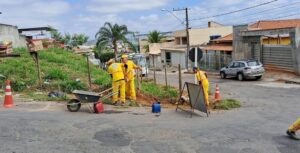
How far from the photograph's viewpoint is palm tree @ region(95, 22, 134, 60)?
4944cm

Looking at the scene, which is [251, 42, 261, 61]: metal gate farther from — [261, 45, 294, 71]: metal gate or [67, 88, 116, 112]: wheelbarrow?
[67, 88, 116, 112]: wheelbarrow

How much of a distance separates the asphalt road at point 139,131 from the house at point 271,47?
58.9 feet

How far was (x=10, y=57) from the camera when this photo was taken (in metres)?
20.7

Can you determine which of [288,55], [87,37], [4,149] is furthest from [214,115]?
[87,37]

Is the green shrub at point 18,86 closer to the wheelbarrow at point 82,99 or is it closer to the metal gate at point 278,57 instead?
the wheelbarrow at point 82,99

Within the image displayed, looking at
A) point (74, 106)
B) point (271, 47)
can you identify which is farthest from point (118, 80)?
point (271, 47)

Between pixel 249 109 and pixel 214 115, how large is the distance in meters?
2.13

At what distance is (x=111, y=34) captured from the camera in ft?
163

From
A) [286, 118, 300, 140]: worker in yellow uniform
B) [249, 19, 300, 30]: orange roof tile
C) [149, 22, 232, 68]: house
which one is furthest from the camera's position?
[149, 22, 232, 68]: house

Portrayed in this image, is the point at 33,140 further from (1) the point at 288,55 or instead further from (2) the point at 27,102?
(1) the point at 288,55

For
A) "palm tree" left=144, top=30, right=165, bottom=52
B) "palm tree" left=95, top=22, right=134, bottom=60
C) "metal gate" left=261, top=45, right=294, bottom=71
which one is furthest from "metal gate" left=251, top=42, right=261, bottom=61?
"palm tree" left=144, top=30, right=165, bottom=52

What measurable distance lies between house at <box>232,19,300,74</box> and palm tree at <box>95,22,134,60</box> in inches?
672

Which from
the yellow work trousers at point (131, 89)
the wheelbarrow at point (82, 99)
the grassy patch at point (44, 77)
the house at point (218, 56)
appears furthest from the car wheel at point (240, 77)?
the wheelbarrow at point (82, 99)

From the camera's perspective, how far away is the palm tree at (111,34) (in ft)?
162
